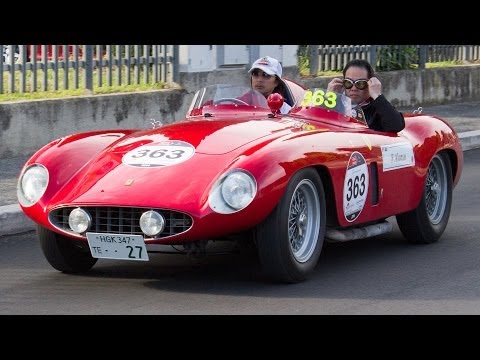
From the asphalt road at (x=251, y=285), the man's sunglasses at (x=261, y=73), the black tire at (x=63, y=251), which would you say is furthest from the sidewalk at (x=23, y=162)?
the man's sunglasses at (x=261, y=73)

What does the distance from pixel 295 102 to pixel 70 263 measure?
8.04ft

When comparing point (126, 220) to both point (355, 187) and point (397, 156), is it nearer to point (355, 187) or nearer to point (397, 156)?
point (355, 187)

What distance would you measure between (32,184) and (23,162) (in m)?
5.38

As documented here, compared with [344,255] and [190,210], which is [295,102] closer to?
[344,255]

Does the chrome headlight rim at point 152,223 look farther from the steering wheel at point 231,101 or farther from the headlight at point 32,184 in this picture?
the steering wheel at point 231,101

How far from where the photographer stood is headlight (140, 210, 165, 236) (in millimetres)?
7477

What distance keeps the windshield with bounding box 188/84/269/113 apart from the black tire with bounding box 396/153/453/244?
4.57ft

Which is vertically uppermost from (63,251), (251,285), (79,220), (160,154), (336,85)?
(336,85)

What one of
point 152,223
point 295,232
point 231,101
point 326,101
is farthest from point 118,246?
point 326,101

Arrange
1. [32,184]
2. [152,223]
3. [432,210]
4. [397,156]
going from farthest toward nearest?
[432,210] → [397,156] → [32,184] → [152,223]

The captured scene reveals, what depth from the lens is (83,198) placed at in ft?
25.3

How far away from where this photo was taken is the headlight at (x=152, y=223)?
748 centimetres

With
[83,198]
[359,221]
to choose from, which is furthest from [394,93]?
[83,198]

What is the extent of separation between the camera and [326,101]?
30.3 feet
